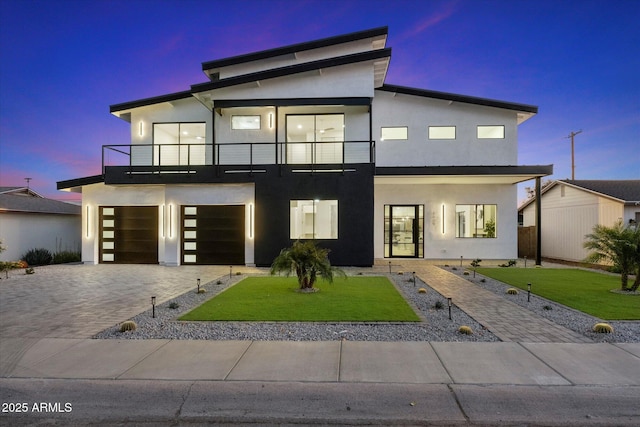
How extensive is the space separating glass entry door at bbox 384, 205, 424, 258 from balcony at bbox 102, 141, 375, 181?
11.4 ft

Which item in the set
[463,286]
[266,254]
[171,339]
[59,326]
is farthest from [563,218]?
[59,326]

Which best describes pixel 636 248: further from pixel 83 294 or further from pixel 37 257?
pixel 37 257

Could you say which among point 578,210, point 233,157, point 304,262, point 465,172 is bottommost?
point 304,262

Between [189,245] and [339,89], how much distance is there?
8.84 meters

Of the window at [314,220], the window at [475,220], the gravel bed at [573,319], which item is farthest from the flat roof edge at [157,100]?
the gravel bed at [573,319]

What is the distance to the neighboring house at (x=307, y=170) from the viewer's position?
1295 centimetres

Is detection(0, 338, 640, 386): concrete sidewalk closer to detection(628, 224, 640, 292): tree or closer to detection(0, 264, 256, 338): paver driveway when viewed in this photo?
detection(0, 264, 256, 338): paver driveway

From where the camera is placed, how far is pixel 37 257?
49.9 ft

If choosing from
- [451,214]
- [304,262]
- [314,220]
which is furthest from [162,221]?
[451,214]

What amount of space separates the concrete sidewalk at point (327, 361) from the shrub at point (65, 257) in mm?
12825

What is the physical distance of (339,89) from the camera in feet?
43.9

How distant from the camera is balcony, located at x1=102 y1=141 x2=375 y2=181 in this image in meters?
13.1

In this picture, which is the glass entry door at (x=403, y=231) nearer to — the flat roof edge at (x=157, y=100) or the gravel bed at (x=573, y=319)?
the gravel bed at (x=573, y=319)

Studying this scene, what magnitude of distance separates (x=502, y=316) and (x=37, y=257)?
18.7 metres
